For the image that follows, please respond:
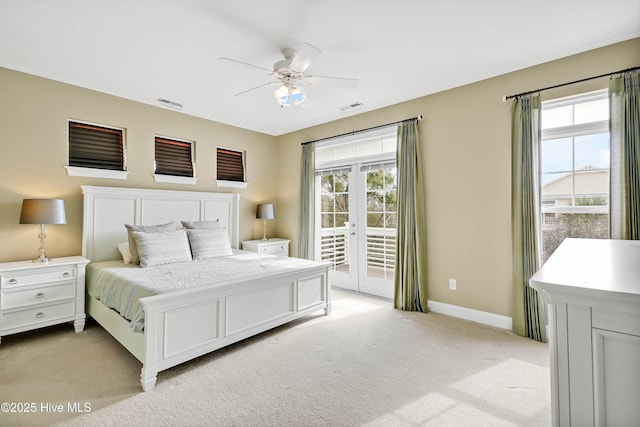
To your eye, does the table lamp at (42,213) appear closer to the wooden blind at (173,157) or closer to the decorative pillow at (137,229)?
the decorative pillow at (137,229)

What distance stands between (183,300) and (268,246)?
260cm

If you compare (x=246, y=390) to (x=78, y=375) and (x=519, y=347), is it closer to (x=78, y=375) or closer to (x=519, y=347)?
(x=78, y=375)

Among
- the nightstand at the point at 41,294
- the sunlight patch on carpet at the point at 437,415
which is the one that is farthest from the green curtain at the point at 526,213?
the nightstand at the point at 41,294

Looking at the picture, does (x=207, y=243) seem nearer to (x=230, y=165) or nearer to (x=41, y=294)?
(x=41, y=294)

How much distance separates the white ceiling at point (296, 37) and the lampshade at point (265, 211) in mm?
2001

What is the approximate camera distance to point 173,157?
4.29 meters

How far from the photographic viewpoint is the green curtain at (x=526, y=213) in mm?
2824

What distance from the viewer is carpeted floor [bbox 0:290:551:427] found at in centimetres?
182

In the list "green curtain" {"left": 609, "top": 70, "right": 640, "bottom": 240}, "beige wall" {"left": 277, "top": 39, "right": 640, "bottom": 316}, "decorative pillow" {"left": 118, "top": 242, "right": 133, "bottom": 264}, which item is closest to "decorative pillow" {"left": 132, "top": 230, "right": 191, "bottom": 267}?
"decorative pillow" {"left": 118, "top": 242, "right": 133, "bottom": 264}

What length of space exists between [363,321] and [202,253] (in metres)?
2.02

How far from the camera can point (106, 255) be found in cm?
354

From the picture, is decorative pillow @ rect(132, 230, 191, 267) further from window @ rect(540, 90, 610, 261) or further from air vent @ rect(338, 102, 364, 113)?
window @ rect(540, 90, 610, 261)

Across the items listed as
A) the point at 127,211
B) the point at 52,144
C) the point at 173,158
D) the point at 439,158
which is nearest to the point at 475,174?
the point at 439,158

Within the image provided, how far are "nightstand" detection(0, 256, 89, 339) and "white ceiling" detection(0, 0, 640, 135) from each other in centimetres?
193
